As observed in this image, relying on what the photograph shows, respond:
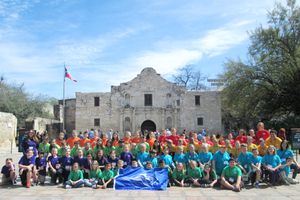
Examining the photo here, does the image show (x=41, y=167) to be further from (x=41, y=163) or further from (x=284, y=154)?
(x=284, y=154)

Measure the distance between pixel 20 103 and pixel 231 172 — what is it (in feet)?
101

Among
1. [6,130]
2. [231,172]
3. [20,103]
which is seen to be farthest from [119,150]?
[20,103]

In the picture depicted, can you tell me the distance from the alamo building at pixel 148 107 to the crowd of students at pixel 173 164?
2406 centimetres

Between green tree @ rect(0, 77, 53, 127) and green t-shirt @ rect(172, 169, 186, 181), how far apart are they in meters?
28.3

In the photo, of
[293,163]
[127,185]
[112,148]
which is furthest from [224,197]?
[112,148]

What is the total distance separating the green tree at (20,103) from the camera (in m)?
35.0

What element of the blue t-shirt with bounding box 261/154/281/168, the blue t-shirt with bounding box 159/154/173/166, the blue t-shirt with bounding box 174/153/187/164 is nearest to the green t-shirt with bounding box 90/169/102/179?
the blue t-shirt with bounding box 159/154/173/166

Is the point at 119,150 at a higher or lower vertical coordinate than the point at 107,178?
higher

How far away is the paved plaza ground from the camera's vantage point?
8.41m

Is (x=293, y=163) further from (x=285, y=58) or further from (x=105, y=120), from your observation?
(x=105, y=120)

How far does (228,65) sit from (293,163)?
70.4ft

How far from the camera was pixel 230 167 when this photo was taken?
32.4 ft

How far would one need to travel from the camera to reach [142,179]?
9.89 metres

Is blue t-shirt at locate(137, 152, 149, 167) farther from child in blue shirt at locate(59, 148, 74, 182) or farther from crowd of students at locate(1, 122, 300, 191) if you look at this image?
child in blue shirt at locate(59, 148, 74, 182)
